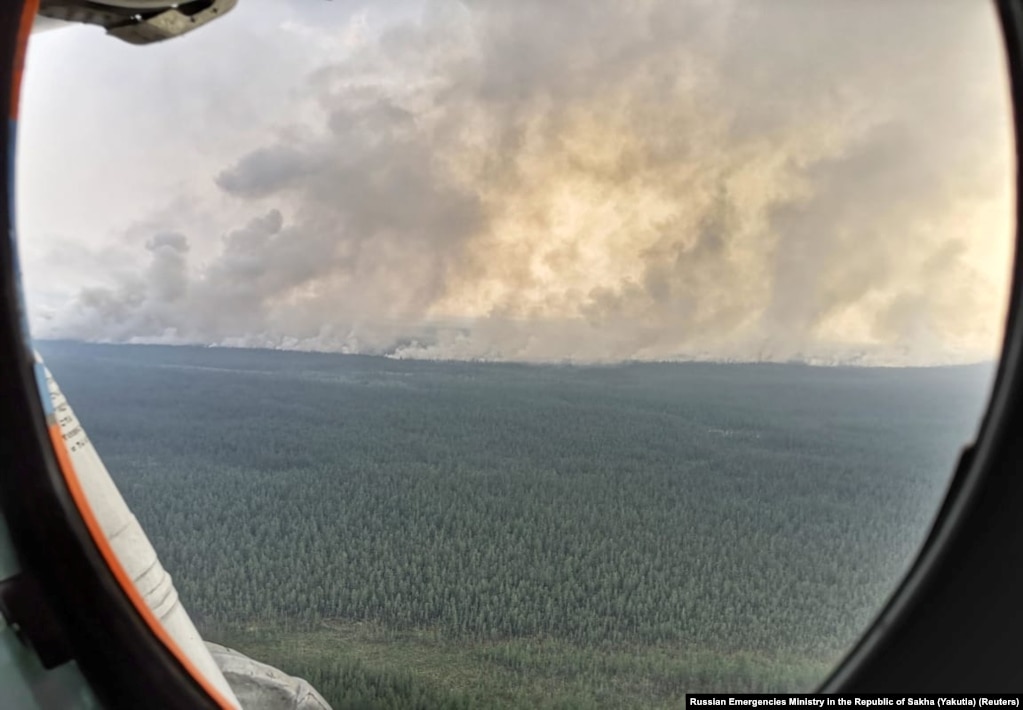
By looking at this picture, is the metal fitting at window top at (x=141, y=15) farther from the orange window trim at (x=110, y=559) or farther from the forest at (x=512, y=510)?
the forest at (x=512, y=510)

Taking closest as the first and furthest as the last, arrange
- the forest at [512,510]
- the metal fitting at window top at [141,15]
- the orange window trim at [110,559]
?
the orange window trim at [110,559] → the metal fitting at window top at [141,15] → the forest at [512,510]

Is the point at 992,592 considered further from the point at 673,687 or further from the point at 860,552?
the point at 673,687

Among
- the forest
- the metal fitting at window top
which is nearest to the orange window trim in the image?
the metal fitting at window top

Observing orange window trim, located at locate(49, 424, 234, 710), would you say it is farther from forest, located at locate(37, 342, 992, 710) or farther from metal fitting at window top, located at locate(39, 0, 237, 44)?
forest, located at locate(37, 342, 992, 710)

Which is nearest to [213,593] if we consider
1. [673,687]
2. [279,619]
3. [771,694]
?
[279,619]

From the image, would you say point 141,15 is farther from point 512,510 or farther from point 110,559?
point 512,510

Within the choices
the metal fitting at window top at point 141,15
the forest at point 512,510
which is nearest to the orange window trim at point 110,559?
the metal fitting at window top at point 141,15

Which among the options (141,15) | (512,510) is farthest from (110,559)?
(512,510)

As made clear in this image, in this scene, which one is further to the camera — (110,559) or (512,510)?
(512,510)
